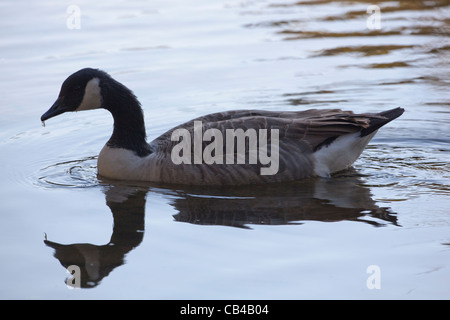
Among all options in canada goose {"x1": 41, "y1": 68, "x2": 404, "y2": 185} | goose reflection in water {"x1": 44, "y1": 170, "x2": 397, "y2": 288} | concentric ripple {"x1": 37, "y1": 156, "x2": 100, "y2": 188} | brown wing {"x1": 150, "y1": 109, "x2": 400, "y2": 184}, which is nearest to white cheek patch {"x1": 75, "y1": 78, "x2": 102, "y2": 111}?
canada goose {"x1": 41, "y1": 68, "x2": 404, "y2": 185}

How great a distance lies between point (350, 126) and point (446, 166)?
1.35m

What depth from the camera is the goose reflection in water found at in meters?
7.07

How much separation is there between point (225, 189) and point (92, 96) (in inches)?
82.8

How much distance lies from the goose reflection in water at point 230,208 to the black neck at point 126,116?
56 cm

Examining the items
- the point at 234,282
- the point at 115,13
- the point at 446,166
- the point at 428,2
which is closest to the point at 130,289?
the point at 234,282

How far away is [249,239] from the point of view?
23.6 feet

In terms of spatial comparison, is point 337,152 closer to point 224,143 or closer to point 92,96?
point 224,143

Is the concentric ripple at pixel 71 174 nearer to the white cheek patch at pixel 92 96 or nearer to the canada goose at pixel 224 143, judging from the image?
the canada goose at pixel 224 143

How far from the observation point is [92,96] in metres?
9.37

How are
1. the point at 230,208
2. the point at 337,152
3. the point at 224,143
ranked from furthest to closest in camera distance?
the point at 337,152 → the point at 224,143 → the point at 230,208

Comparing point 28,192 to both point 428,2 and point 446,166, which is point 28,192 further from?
point 428,2

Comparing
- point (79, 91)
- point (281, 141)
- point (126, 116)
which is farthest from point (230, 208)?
point (79, 91)

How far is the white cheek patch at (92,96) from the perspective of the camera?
9.31 meters

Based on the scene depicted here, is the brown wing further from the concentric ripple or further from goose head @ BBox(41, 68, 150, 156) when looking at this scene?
the concentric ripple
